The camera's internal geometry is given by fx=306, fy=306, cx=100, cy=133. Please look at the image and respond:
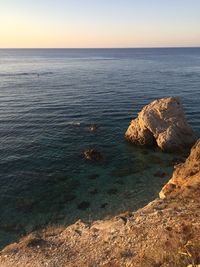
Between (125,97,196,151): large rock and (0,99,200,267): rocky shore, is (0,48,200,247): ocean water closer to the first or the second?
(125,97,196,151): large rock

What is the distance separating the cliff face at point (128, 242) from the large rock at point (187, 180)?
28.5 inches

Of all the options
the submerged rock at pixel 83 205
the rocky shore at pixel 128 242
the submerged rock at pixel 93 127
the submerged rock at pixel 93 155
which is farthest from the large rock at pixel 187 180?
the submerged rock at pixel 93 127

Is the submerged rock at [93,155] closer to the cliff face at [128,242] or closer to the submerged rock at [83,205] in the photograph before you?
the submerged rock at [83,205]

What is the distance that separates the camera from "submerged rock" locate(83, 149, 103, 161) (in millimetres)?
42569

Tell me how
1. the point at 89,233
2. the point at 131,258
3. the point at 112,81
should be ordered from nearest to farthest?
the point at 131,258 → the point at 89,233 → the point at 112,81

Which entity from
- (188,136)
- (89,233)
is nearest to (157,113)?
(188,136)

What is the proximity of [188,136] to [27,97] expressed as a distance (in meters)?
48.2

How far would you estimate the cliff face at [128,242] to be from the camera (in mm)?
18203

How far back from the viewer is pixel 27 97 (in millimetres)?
80375

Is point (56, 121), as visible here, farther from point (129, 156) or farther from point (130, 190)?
point (130, 190)

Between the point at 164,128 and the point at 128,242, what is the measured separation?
93.2 feet

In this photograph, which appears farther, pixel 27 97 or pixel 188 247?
pixel 27 97

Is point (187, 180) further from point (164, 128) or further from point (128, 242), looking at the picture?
point (164, 128)

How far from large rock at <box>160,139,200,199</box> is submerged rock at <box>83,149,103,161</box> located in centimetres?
1356
